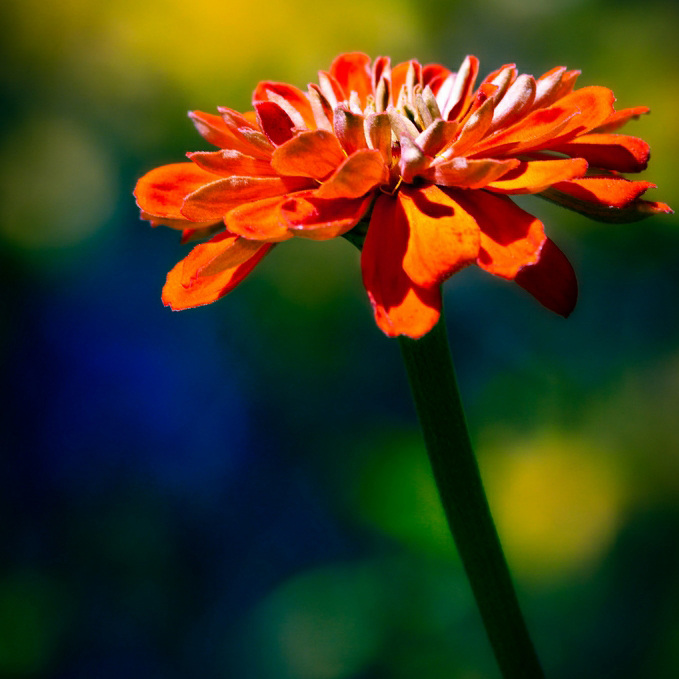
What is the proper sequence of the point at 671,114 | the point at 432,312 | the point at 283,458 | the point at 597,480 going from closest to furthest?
1. the point at 432,312
2. the point at 597,480
3. the point at 283,458
4. the point at 671,114

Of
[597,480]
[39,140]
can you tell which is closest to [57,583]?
[39,140]

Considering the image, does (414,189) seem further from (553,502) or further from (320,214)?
(553,502)

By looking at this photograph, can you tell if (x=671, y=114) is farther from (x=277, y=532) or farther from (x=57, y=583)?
(x=57, y=583)

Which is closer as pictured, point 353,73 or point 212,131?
point 212,131

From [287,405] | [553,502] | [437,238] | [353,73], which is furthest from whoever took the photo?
[287,405]

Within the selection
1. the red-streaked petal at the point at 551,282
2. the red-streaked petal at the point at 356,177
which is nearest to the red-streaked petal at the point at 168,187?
the red-streaked petal at the point at 356,177

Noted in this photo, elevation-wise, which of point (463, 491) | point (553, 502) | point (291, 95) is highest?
point (291, 95)

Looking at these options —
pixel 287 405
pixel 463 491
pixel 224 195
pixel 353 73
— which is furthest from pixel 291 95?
pixel 287 405
